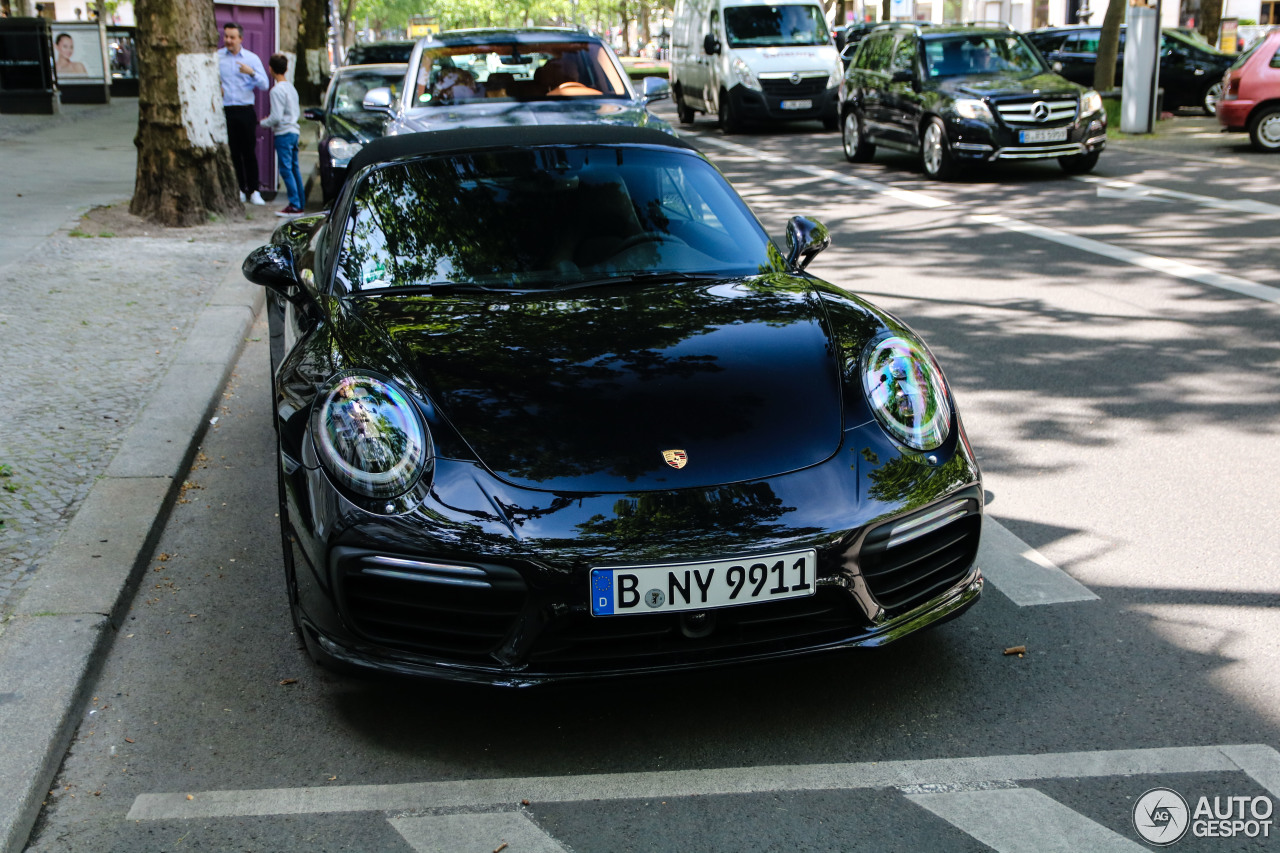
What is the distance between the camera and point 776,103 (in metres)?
22.3

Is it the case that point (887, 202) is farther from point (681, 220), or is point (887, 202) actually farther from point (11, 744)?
point (11, 744)

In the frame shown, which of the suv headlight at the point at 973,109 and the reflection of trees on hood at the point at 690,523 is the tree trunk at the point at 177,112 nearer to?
the suv headlight at the point at 973,109

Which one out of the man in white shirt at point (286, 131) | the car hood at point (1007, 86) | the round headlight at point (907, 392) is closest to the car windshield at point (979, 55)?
the car hood at point (1007, 86)

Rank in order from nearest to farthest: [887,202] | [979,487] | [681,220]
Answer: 1. [979,487]
2. [681,220]
3. [887,202]

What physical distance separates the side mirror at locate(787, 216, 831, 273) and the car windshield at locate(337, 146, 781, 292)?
123 millimetres

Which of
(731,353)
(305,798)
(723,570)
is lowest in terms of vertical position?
(305,798)

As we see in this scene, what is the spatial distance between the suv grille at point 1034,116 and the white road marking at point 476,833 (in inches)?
530

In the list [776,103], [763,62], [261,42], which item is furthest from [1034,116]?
[261,42]

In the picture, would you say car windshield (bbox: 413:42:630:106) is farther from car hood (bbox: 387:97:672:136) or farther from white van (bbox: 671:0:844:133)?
white van (bbox: 671:0:844:133)

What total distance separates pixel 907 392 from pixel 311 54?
26.5 metres

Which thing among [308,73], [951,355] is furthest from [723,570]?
[308,73]

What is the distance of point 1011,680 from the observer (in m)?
3.42

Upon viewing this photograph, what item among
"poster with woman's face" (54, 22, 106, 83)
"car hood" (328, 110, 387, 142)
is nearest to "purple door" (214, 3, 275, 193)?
"car hood" (328, 110, 387, 142)

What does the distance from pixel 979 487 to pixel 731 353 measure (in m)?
0.73
